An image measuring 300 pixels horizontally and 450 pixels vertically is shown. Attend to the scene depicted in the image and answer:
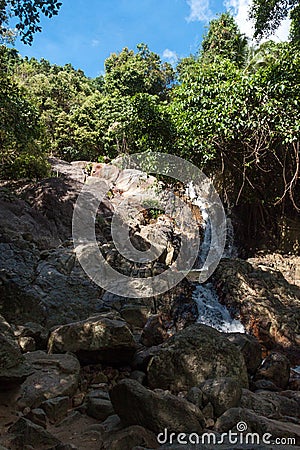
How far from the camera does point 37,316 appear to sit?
22.0 feet

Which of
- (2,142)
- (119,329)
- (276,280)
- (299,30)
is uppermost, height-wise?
(299,30)

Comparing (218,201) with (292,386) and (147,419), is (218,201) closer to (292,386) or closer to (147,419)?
(292,386)

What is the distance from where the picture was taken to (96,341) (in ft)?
15.2

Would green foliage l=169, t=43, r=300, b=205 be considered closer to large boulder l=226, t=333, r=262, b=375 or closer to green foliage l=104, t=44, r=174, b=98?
large boulder l=226, t=333, r=262, b=375

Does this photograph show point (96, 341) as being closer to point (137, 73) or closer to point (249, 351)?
point (249, 351)

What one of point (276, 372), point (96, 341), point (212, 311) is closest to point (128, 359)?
point (96, 341)

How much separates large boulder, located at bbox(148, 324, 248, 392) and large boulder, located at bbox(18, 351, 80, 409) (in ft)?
2.95

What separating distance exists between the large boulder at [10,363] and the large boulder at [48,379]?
190 millimetres

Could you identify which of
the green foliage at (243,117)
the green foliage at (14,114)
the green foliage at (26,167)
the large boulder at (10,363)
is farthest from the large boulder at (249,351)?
the green foliage at (26,167)

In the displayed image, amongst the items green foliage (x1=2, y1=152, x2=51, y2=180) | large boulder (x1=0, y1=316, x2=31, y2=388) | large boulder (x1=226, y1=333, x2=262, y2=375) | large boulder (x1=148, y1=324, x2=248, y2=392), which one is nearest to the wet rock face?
large boulder (x1=226, y1=333, x2=262, y2=375)

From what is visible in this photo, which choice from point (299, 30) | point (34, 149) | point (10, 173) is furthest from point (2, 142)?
point (299, 30)

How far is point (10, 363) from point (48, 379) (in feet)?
1.67

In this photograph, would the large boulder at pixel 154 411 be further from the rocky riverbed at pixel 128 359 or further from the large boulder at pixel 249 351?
the large boulder at pixel 249 351

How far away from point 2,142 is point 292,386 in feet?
33.5
